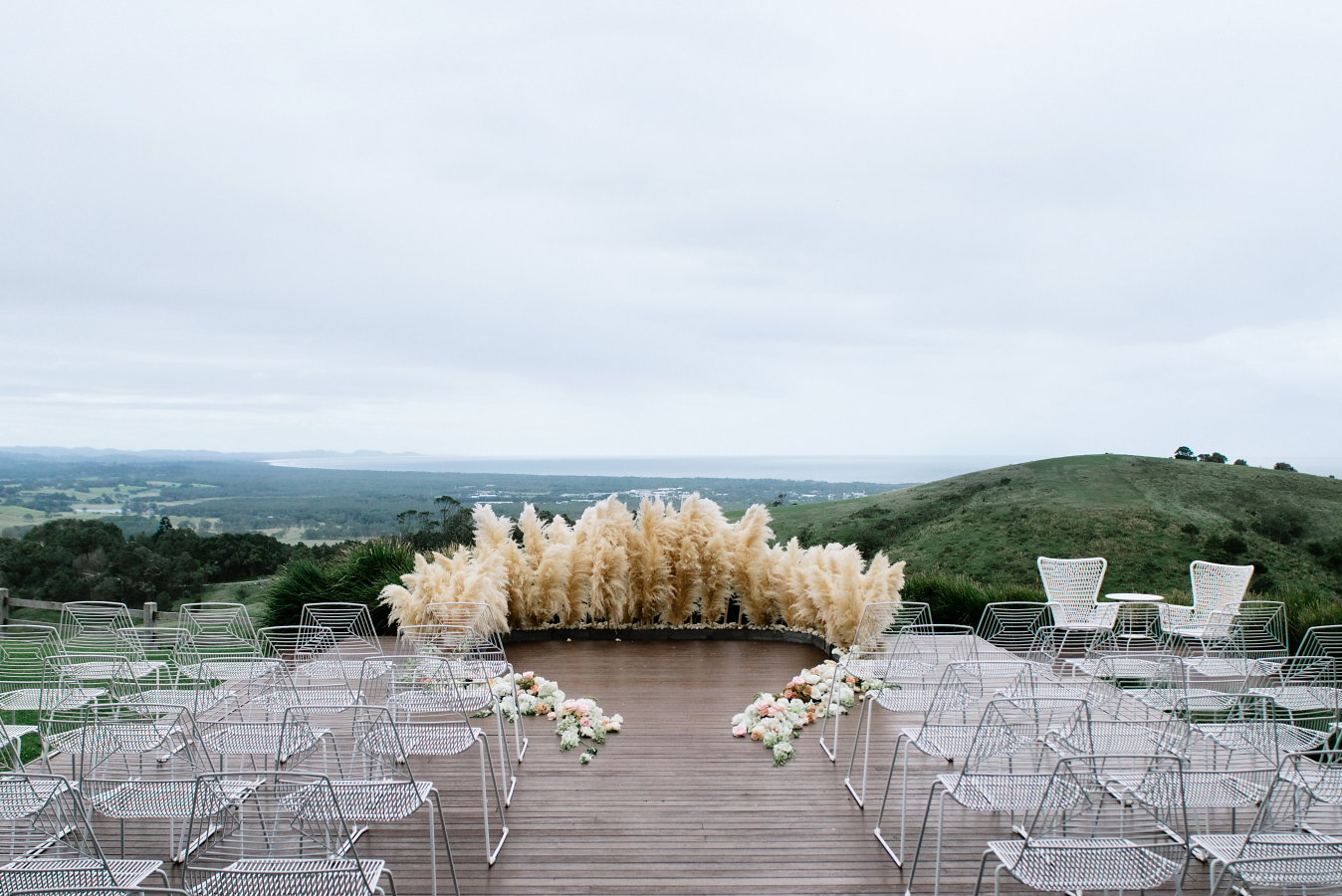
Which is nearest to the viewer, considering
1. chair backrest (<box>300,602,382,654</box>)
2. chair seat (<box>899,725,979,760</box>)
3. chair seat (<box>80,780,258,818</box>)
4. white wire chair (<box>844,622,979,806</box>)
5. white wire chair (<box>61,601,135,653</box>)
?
chair seat (<box>80,780,258,818</box>)

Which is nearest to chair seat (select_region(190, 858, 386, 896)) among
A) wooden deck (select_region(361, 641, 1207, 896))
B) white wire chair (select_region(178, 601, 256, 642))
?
wooden deck (select_region(361, 641, 1207, 896))

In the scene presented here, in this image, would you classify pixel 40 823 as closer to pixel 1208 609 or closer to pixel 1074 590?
pixel 1074 590

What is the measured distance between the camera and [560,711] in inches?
228

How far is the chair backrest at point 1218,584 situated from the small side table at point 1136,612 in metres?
0.41

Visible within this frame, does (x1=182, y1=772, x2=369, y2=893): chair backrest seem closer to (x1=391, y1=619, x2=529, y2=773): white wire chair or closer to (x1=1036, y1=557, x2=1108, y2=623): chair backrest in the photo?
(x1=391, y1=619, x2=529, y2=773): white wire chair

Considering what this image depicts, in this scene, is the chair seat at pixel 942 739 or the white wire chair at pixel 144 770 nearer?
the white wire chair at pixel 144 770

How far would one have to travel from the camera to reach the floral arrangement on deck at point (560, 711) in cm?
519

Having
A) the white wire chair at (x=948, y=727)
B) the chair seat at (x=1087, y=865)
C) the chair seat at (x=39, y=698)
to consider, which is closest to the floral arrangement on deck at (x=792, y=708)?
the white wire chair at (x=948, y=727)

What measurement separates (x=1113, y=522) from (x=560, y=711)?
17.0 m

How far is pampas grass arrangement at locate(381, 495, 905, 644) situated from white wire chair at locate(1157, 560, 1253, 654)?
2.71 metres

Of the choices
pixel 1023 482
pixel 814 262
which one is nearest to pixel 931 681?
pixel 814 262

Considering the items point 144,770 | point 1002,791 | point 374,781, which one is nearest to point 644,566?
point 144,770

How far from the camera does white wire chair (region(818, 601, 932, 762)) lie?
4.95 meters

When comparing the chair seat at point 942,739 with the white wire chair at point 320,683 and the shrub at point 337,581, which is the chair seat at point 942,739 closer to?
the white wire chair at point 320,683
